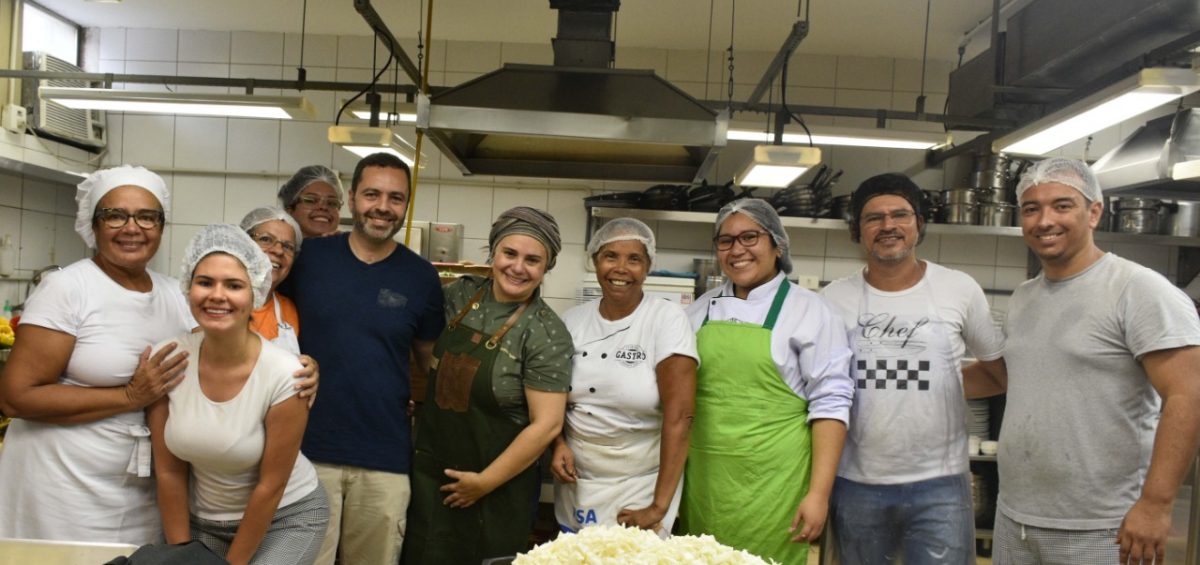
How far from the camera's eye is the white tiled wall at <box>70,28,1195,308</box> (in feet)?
17.4

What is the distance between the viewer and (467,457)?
2.12m

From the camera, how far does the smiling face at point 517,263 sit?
2.13m

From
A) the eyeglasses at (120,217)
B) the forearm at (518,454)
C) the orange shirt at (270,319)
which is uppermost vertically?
the eyeglasses at (120,217)

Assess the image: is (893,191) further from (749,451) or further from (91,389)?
(91,389)

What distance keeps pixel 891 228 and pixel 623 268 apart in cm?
81

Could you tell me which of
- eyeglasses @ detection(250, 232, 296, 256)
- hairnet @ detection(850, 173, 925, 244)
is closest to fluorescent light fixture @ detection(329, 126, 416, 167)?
eyeglasses @ detection(250, 232, 296, 256)

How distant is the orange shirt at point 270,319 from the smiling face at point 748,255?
1.30m

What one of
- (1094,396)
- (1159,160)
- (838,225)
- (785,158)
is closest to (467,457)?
(1094,396)

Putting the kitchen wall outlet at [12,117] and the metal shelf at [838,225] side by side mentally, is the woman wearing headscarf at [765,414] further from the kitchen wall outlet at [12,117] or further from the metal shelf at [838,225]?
the kitchen wall outlet at [12,117]

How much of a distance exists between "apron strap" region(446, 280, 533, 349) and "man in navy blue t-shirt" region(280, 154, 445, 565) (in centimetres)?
15

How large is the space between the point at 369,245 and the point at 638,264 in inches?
32.2

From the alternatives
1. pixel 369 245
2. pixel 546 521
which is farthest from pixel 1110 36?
pixel 546 521

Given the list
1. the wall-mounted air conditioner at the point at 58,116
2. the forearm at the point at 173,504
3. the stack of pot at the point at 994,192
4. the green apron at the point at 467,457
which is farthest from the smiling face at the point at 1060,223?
the wall-mounted air conditioner at the point at 58,116

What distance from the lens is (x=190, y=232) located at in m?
5.35
